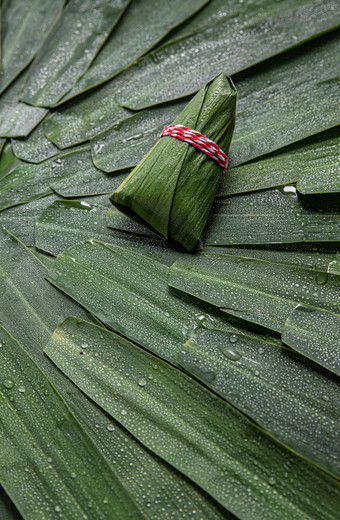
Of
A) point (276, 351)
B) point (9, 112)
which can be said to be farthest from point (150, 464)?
point (9, 112)

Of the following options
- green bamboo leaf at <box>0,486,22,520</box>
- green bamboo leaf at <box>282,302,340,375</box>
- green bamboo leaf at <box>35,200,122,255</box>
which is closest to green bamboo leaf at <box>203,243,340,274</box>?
green bamboo leaf at <box>282,302,340,375</box>

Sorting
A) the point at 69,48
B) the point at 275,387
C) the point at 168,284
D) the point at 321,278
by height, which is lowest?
the point at 275,387

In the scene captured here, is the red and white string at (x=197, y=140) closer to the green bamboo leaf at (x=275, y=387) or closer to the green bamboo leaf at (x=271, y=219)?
the green bamboo leaf at (x=271, y=219)

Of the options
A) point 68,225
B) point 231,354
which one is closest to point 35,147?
point 68,225

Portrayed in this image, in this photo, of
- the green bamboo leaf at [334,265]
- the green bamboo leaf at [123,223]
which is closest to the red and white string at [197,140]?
the green bamboo leaf at [123,223]

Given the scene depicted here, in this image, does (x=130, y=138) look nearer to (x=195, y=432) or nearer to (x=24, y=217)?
(x=24, y=217)
